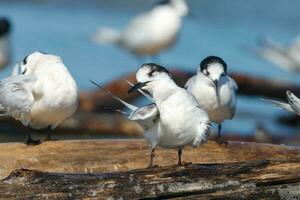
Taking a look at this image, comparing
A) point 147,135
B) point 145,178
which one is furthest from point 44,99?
point 145,178

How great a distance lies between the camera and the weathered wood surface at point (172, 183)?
4.52 m

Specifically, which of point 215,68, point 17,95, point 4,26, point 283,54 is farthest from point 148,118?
point 283,54

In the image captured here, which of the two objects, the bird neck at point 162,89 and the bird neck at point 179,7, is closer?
the bird neck at point 162,89

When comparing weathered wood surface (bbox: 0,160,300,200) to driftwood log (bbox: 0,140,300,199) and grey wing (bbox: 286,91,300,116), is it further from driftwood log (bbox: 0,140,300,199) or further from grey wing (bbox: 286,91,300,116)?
grey wing (bbox: 286,91,300,116)

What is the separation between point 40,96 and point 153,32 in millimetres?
7393

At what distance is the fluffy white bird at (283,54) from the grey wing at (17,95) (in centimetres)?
774

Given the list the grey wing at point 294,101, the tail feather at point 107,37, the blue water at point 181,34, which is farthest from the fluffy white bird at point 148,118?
the tail feather at point 107,37

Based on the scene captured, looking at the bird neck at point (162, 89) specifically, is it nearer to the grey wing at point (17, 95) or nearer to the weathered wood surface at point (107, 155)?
the weathered wood surface at point (107, 155)

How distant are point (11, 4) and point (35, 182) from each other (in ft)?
48.6

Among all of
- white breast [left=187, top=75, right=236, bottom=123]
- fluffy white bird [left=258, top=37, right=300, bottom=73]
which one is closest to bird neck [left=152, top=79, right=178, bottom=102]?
white breast [left=187, top=75, right=236, bottom=123]

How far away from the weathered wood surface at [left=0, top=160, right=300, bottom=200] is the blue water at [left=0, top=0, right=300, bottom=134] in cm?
701

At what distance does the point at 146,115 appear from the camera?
507cm

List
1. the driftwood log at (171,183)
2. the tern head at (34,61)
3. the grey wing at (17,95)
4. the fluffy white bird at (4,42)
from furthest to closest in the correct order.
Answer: the fluffy white bird at (4,42)
the tern head at (34,61)
the grey wing at (17,95)
the driftwood log at (171,183)

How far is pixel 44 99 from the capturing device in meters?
6.46
